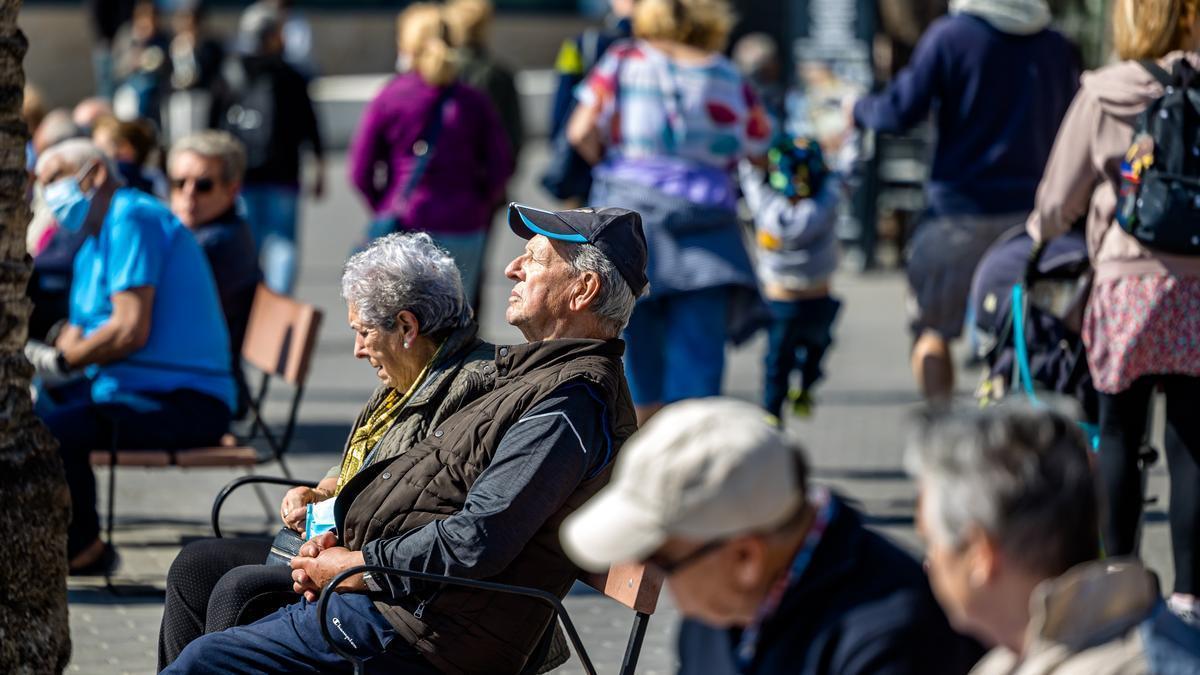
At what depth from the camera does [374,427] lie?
4.24 meters

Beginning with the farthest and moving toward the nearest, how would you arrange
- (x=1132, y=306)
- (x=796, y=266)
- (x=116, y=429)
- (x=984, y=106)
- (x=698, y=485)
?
(x=796, y=266) < (x=984, y=106) < (x=116, y=429) < (x=1132, y=306) < (x=698, y=485)

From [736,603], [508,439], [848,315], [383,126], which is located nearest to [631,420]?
[508,439]

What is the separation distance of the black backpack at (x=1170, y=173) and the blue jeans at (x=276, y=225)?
19.8 ft

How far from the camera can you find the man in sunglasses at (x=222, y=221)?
6.86 meters

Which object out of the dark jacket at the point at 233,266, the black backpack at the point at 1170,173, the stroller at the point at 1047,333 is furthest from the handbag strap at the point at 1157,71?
the dark jacket at the point at 233,266

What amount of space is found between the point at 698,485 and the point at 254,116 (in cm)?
801

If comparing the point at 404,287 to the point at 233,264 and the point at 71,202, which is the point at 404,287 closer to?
the point at 71,202

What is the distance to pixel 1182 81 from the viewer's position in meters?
4.92

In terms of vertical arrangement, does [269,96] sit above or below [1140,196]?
below

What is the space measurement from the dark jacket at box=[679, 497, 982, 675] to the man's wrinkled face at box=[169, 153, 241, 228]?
4.53 meters

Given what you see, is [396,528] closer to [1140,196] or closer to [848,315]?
[1140,196]

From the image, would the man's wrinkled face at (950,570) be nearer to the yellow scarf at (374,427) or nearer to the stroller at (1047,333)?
the yellow scarf at (374,427)

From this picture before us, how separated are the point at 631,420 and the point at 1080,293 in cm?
198

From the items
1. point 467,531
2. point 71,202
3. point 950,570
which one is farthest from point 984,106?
point 950,570
